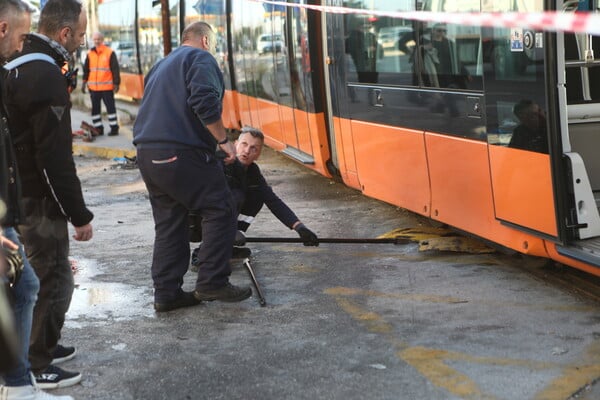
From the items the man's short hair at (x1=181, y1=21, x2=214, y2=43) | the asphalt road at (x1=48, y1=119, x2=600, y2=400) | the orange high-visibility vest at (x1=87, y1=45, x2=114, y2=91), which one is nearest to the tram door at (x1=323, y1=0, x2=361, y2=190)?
the asphalt road at (x1=48, y1=119, x2=600, y2=400)

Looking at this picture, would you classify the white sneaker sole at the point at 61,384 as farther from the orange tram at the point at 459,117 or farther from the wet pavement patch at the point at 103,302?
the orange tram at the point at 459,117

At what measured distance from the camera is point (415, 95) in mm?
7805

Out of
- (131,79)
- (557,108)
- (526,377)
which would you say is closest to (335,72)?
(557,108)

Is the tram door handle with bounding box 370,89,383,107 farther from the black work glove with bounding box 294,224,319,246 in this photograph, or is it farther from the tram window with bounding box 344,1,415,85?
the black work glove with bounding box 294,224,319,246

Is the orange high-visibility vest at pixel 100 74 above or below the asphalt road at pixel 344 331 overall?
above

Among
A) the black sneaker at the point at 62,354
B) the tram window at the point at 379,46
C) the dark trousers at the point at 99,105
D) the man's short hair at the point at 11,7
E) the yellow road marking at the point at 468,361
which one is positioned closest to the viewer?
the man's short hair at the point at 11,7

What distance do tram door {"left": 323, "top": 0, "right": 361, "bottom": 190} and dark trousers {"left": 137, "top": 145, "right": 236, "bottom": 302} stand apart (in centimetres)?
316

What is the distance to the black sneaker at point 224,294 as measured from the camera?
6.41 meters

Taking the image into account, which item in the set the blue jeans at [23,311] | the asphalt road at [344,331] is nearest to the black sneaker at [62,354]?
the asphalt road at [344,331]

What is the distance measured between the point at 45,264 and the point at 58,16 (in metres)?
1.16

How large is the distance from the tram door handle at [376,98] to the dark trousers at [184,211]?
7.94 ft

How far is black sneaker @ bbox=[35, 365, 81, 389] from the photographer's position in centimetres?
501

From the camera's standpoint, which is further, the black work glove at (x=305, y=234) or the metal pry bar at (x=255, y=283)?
the black work glove at (x=305, y=234)

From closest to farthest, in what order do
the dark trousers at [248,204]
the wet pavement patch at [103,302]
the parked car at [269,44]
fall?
the wet pavement patch at [103,302], the dark trousers at [248,204], the parked car at [269,44]
